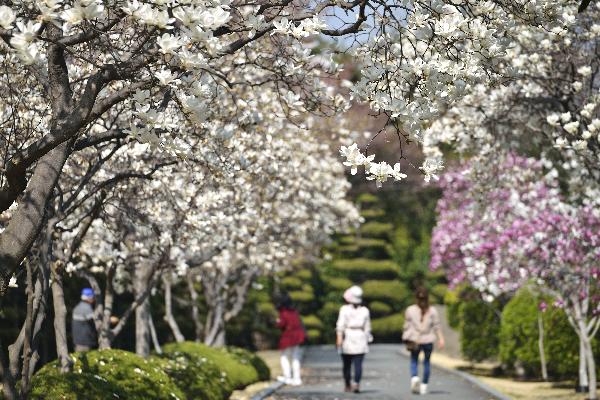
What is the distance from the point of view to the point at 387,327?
142 ft

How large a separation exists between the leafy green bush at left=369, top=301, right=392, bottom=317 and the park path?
16.7m

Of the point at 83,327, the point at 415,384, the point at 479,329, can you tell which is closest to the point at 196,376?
the point at 83,327

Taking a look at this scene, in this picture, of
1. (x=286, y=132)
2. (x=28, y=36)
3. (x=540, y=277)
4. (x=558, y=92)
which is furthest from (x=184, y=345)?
(x=28, y=36)

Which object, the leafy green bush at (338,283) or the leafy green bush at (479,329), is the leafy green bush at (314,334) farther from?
the leafy green bush at (479,329)

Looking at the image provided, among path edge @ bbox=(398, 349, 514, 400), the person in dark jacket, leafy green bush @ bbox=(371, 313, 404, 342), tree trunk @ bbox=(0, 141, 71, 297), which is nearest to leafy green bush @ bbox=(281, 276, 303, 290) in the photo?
leafy green bush @ bbox=(371, 313, 404, 342)

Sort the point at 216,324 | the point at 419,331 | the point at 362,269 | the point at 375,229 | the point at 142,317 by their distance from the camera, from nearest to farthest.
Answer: the point at 142,317 < the point at 419,331 < the point at 216,324 < the point at 362,269 < the point at 375,229

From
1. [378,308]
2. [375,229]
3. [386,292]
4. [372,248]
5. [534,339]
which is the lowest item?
[534,339]

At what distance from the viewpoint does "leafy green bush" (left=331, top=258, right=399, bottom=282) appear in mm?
45219

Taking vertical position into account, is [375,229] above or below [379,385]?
above

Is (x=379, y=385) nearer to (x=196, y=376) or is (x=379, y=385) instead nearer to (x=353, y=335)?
(x=353, y=335)

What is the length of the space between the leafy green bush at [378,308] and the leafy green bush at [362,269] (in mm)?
1764

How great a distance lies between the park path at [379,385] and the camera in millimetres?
15305

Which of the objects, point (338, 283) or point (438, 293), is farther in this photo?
point (438, 293)

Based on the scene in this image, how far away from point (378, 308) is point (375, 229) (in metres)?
4.29
